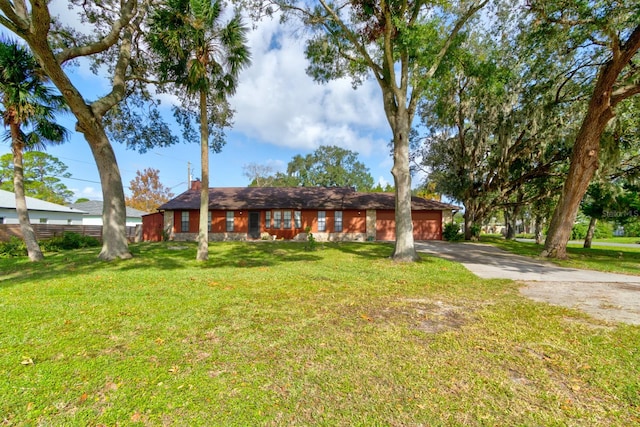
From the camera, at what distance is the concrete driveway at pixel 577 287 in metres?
4.80

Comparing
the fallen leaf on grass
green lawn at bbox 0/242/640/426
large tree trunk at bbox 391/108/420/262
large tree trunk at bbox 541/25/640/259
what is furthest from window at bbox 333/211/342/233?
the fallen leaf on grass

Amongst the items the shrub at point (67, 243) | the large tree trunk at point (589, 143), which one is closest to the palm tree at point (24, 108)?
the shrub at point (67, 243)

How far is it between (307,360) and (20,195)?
13570 millimetres

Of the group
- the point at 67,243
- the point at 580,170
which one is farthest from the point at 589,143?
the point at 67,243

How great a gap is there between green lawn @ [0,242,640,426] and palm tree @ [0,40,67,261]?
23.9ft

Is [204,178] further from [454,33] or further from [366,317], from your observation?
[454,33]

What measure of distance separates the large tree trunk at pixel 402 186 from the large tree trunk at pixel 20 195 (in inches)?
535

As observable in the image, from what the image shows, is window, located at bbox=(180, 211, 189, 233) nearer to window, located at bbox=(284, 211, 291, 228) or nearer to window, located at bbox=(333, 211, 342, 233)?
window, located at bbox=(284, 211, 291, 228)

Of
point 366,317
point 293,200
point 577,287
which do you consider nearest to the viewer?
point 366,317

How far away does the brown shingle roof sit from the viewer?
20.7 m

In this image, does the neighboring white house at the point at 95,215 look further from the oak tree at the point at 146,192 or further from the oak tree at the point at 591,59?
the oak tree at the point at 591,59

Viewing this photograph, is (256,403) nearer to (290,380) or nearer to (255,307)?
(290,380)

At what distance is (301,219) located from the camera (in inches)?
826

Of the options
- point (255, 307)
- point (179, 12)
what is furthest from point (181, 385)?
point (179, 12)
